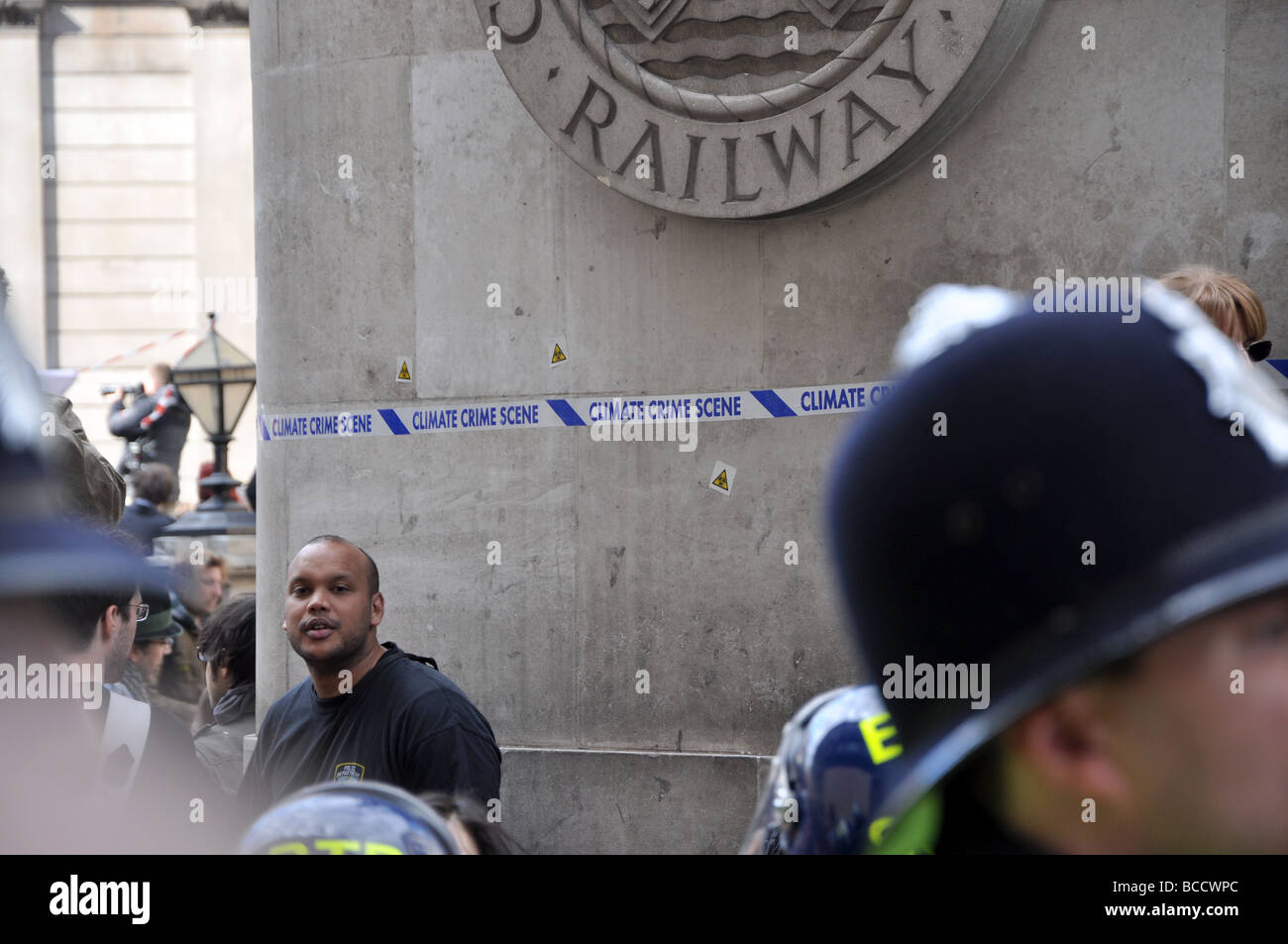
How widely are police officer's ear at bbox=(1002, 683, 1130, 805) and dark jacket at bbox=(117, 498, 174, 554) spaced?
8.32 metres

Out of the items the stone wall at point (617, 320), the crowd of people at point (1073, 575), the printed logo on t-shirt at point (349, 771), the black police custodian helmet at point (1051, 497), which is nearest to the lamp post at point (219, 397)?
the stone wall at point (617, 320)

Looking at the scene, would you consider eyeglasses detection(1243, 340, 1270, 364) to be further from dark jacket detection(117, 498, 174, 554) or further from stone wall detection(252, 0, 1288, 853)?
dark jacket detection(117, 498, 174, 554)

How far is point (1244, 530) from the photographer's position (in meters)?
0.79

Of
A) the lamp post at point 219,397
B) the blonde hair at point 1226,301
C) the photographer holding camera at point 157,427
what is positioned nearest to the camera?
the blonde hair at point 1226,301

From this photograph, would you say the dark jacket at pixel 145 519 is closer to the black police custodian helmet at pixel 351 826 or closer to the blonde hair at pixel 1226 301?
the blonde hair at pixel 1226 301

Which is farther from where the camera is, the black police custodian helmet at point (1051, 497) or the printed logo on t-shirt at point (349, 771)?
the printed logo on t-shirt at point (349, 771)

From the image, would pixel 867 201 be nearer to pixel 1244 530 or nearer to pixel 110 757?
pixel 110 757

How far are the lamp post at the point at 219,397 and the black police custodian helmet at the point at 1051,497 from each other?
9.07 m

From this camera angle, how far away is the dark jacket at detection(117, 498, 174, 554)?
8781 mm

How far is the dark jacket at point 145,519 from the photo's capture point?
28.8ft

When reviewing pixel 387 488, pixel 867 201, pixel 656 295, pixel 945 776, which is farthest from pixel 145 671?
pixel 945 776

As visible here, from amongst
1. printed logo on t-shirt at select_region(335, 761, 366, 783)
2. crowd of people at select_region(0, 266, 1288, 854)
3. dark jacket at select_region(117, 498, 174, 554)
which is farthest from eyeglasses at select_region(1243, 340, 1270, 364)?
dark jacket at select_region(117, 498, 174, 554)

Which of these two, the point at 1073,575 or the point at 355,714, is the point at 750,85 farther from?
the point at 1073,575

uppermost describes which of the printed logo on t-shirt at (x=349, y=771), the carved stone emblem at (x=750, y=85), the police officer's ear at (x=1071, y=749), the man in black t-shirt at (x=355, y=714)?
the carved stone emblem at (x=750, y=85)
